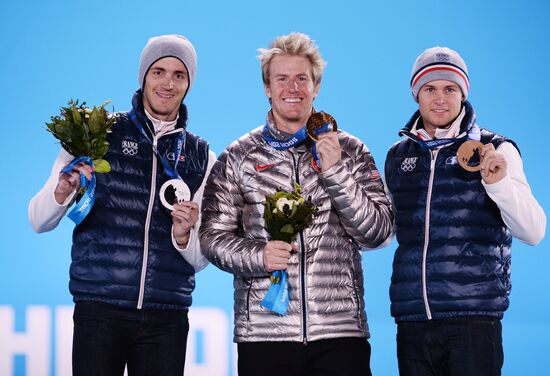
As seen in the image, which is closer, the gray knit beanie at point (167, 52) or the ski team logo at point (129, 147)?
the ski team logo at point (129, 147)

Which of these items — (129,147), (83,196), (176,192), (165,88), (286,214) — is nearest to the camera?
(286,214)

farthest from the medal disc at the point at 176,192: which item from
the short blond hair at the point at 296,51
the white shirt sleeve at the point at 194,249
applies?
the short blond hair at the point at 296,51

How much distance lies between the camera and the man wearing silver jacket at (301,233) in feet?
10.7

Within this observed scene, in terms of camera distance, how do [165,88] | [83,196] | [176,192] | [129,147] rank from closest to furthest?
[83,196]
[176,192]
[129,147]
[165,88]

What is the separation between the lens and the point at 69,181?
3.46 metres

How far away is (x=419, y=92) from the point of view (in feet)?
12.1

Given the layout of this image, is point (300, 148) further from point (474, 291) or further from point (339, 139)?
point (474, 291)

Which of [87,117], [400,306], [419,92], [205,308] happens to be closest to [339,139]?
[419,92]

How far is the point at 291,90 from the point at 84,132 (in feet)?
2.83

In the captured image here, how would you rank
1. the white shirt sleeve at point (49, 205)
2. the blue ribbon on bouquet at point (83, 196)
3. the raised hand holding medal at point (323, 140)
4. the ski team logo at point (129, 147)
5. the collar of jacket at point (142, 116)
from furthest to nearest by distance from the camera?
the collar of jacket at point (142, 116)
the ski team logo at point (129, 147)
the white shirt sleeve at point (49, 205)
the blue ribbon on bouquet at point (83, 196)
the raised hand holding medal at point (323, 140)

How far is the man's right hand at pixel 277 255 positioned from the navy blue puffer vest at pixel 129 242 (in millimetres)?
535

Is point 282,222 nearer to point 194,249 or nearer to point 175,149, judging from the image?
point 194,249

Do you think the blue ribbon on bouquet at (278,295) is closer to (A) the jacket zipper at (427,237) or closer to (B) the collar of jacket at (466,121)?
(A) the jacket zipper at (427,237)

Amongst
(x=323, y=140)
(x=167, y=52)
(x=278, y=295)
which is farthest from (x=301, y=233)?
(x=167, y=52)
